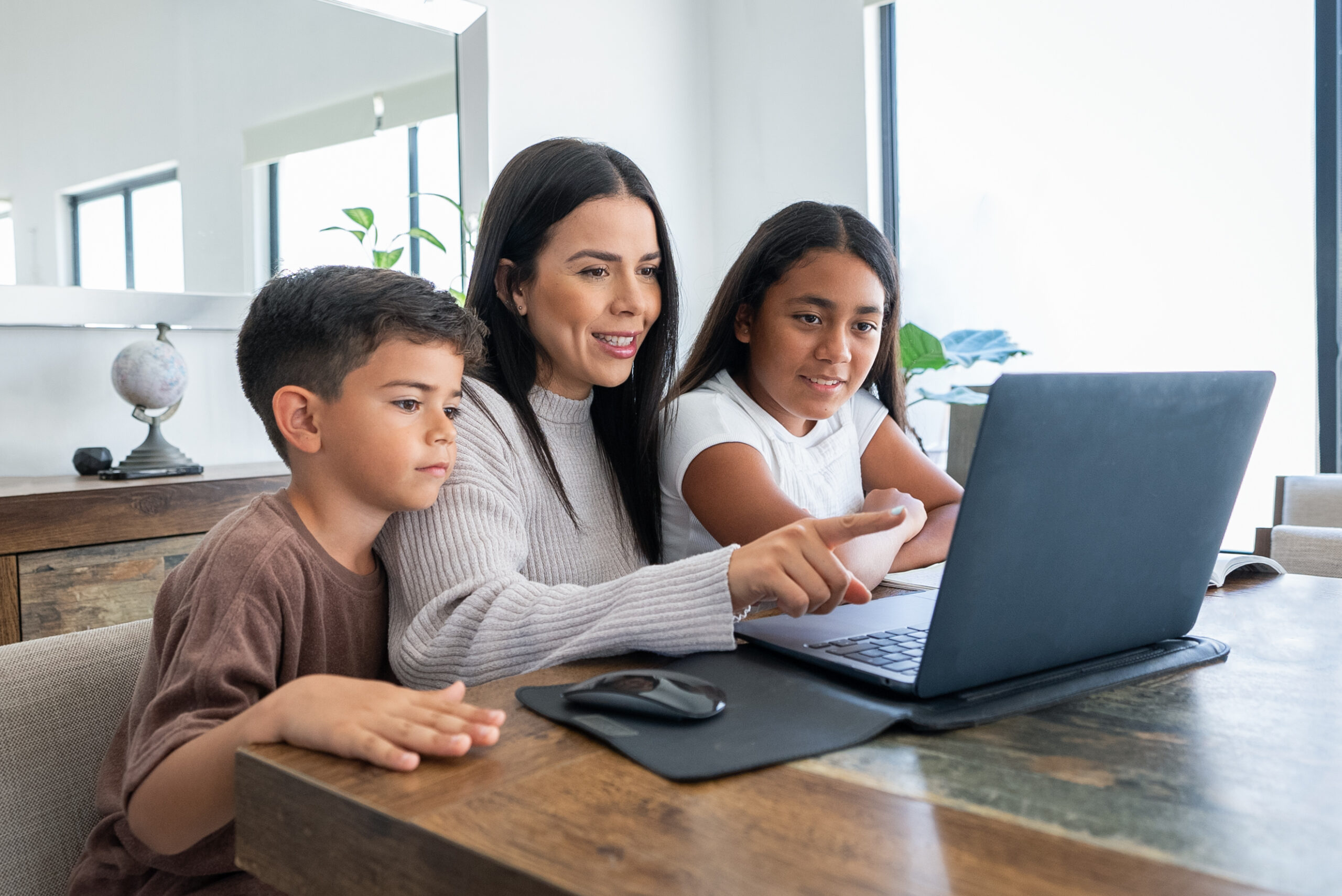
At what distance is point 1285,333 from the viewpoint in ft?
9.77

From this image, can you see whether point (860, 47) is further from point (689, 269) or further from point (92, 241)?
point (92, 241)

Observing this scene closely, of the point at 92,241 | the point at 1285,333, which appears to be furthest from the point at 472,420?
the point at 1285,333

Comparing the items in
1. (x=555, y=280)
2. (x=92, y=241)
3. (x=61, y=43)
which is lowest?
(x=555, y=280)

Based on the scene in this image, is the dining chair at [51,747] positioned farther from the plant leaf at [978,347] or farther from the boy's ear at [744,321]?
the plant leaf at [978,347]

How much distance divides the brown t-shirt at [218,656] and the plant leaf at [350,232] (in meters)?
2.10

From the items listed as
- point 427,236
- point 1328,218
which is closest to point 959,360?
point 1328,218

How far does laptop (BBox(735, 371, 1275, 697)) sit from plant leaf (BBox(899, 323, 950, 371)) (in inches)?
92.2

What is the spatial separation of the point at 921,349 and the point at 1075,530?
8.27ft

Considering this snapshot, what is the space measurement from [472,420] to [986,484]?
1.96ft

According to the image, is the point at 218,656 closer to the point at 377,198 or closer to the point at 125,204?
the point at 125,204

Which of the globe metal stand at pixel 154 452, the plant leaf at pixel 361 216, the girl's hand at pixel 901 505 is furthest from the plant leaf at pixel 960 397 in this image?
the globe metal stand at pixel 154 452

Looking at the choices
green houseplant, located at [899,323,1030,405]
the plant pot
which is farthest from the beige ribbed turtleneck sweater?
the plant pot

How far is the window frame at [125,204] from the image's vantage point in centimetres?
248

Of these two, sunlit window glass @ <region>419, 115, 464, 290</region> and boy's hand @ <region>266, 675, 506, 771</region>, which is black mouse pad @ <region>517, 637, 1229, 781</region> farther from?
sunlit window glass @ <region>419, 115, 464, 290</region>
